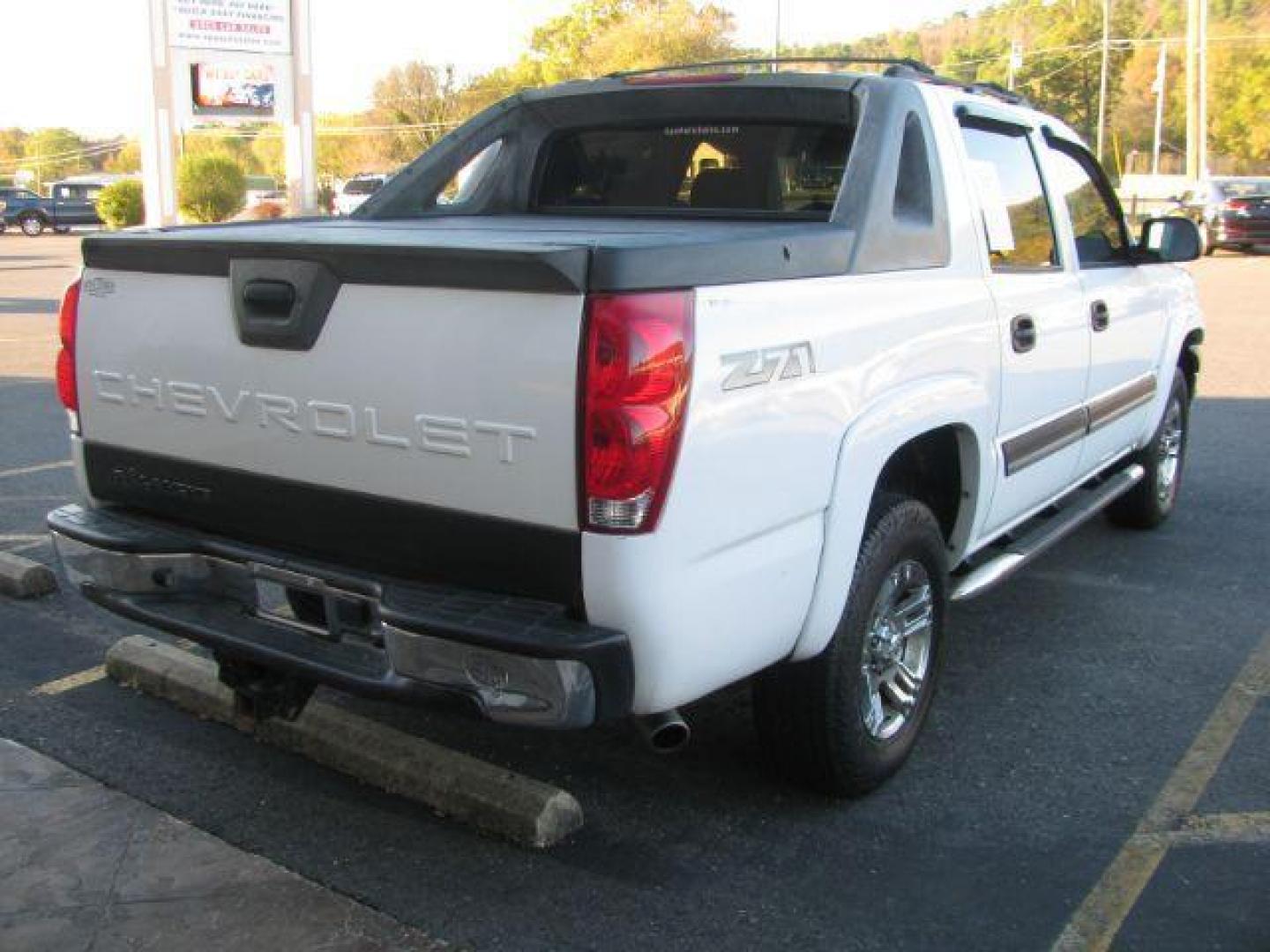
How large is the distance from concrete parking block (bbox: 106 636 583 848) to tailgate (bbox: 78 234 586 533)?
86cm

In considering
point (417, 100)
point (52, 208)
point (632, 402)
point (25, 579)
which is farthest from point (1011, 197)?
point (417, 100)

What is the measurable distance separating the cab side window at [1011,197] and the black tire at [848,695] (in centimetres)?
107

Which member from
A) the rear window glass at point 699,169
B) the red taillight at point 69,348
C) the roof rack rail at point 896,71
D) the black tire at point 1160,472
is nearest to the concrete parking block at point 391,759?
the red taillight at point 69,348

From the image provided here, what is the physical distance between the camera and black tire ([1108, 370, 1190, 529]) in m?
6.29

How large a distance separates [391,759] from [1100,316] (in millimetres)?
3108

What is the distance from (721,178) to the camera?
4305mm

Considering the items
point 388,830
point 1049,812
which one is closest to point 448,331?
point 388,830

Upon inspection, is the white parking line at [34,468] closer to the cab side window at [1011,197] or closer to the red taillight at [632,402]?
the cab side window at [1011,197]

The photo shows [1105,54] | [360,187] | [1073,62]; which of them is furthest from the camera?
[1073,62]

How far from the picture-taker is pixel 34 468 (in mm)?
7469

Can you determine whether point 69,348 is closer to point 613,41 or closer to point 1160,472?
point 1160,472

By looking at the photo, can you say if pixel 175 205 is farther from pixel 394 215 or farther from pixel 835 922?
pixel 835 922

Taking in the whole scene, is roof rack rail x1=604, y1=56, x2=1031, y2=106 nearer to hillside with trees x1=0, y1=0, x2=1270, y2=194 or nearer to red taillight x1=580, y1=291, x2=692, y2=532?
red taillight x1=580, y1=291, x2=692, y2=532

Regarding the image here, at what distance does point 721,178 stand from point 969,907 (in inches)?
95.5
